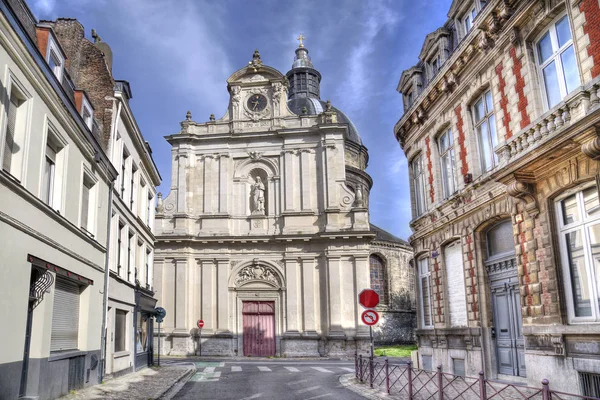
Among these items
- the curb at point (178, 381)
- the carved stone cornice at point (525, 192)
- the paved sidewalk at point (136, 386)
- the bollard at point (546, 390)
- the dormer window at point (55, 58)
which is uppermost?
the dormer window at point (55, 58)

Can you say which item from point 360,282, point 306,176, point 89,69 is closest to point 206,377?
point 89,69

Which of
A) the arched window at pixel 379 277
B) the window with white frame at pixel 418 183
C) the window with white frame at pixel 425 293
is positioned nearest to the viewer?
the window with white frame at pixel 425 293

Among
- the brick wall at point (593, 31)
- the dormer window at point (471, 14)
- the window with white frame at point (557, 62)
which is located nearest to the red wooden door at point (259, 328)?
the dormer window at point (471, 14)

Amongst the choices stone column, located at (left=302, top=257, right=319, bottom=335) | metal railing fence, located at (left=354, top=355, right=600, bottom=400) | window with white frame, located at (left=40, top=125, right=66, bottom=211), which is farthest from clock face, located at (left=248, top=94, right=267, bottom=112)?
window with white frame, located at (left=40, top=125, right=66, bottom=211)

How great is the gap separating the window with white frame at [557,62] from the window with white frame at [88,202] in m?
10.3

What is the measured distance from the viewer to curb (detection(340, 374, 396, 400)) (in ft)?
37.2

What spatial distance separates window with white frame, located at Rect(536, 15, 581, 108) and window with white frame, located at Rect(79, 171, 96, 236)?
1025 cm

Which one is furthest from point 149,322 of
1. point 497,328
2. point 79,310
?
point 497,328

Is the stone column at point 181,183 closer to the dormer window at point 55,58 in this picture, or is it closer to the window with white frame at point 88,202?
the window with white frame at point 88,202

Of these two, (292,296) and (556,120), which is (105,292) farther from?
(292,296)

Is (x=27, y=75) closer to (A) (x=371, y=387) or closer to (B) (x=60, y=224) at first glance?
(B) (x=60, y=224)

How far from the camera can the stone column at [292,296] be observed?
29594 millimetres

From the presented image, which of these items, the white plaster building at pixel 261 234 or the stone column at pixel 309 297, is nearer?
the stone column at pixel 309 297

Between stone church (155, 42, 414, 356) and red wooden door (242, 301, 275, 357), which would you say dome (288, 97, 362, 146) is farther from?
red wooden door (242, 301, 275, 357)
